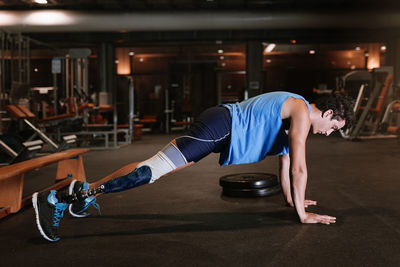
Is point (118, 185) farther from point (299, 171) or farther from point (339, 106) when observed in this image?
point (339, 106)

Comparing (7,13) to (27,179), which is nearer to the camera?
(27,179)

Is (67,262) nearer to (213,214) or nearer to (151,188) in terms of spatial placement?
(213,214)

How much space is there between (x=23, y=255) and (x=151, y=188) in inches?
59.1

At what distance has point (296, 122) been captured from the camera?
5.76 feet

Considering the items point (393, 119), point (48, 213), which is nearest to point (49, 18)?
point (48, 213)

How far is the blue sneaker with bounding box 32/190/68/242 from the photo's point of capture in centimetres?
177

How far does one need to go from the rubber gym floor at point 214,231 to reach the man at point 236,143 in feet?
0.62

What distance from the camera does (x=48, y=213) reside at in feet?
5.85

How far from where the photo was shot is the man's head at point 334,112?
1.87 metres

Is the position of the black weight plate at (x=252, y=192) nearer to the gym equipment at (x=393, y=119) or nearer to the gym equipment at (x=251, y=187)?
the gym equipment at (x=251, y=187)

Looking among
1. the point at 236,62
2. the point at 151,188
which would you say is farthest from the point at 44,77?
the point at 151,188

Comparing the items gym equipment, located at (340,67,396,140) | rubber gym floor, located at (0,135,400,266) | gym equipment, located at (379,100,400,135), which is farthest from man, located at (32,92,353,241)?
gym equipment, located at (340,67,396,140)

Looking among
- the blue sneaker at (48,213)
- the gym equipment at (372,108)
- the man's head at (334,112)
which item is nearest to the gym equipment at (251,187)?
the man's head at (334,112)

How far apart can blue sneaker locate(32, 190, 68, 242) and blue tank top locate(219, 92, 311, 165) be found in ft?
2.78
